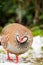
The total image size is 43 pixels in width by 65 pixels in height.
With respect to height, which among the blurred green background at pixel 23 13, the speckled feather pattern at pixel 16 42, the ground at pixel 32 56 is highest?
the blurred green background at pixel 23 13

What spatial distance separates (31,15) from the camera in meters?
11.7

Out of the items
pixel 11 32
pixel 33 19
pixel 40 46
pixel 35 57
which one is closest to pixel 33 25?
pixel 33 19

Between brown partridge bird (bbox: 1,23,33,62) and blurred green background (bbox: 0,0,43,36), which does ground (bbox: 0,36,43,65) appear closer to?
brown partridge bird (bbox: 1,23,33,62)

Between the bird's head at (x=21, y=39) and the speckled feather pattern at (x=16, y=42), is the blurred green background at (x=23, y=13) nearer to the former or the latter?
the speckled feather pattern at (x=16, y=42)

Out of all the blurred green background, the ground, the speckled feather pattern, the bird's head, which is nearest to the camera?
the bird's head

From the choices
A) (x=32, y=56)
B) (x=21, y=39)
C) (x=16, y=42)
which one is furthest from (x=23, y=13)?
(x=21, y=39)

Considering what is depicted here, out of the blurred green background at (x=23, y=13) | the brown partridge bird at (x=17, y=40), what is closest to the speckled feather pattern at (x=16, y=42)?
the brown partridge bird at (x=17, y=40)

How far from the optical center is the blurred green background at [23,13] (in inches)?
443

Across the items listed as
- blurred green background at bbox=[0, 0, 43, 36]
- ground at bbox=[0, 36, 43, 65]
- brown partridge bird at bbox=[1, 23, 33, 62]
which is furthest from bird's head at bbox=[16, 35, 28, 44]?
blurred green background at bbox=[0, 0, 43, 36]

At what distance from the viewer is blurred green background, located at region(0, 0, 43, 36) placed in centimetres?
1125

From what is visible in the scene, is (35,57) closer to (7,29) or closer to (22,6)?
(7,29)

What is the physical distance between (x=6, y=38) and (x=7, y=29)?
1.01 ft

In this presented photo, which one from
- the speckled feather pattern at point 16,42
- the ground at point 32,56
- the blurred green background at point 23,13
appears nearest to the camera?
the speckled feather pattern at point 16,42

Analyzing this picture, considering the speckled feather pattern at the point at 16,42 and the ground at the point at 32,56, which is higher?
the speckled feather pattern at the point at 16,42
